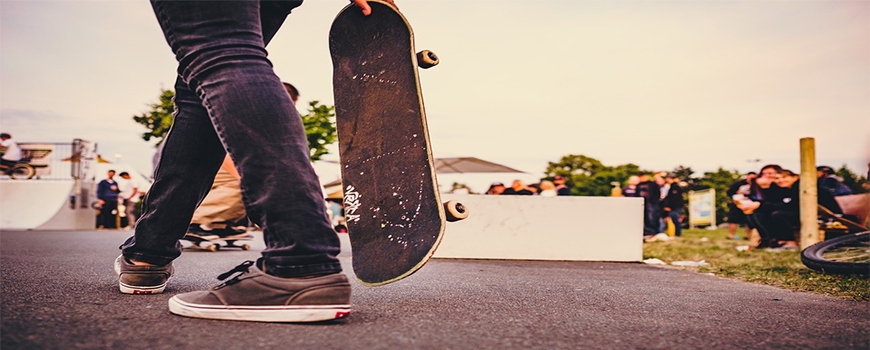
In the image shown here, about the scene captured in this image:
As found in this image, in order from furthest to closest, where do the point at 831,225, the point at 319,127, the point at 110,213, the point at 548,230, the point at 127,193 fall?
the point at 319,127 < the point at 127,193 < the point at 110,213 < the point at 831,225 < the point at 548,230

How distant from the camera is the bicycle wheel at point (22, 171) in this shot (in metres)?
19.6

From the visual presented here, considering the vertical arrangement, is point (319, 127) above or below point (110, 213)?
above

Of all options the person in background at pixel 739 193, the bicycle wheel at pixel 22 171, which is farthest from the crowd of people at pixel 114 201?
the person in background at pixel 739 193

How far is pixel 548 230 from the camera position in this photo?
7113 mm

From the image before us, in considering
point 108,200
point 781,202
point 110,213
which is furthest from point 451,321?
point 110,213

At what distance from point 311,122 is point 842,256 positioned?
30650 millimetres

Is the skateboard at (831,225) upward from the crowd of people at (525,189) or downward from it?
downward

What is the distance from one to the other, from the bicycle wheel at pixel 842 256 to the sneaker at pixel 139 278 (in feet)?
14.0

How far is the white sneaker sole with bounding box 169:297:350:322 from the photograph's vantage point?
1.76m

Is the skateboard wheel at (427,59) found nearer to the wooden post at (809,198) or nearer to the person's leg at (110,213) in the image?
the wooden post at (809,198)

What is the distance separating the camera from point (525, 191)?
13.0m

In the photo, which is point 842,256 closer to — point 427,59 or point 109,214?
point 427,59

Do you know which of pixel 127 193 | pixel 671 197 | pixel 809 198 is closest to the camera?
pixel 809 198

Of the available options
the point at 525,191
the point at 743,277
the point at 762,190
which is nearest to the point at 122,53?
the point at 525,191
